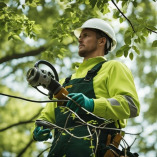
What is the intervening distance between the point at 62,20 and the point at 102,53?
3.68 ft

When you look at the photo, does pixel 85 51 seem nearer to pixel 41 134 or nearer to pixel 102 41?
pixel 102 41

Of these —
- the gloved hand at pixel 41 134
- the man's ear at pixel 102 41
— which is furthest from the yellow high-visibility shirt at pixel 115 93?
the man's ear at pixel 102 41

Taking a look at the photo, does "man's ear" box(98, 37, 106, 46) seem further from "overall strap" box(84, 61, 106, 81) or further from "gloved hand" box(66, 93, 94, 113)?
"gloved hand" box(66, 93, 94, 113)

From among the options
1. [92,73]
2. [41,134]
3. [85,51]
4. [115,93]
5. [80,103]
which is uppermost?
[85,51]

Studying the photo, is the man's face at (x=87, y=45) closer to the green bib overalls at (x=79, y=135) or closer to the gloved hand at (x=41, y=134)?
the green bib overalls at (x=79, y=135)

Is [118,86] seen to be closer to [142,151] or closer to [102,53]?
[102,53]

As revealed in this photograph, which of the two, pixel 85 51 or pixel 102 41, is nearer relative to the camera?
pixel 85 51

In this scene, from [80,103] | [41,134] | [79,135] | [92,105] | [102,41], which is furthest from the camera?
[102,41]

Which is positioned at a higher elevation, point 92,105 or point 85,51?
point 85,51

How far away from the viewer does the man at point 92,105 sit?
8.52 feet

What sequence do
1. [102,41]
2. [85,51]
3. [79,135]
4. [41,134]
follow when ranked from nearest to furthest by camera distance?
[79,135] → [41,134] → [85,51] → [102,41]

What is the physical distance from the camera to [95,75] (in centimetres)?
306

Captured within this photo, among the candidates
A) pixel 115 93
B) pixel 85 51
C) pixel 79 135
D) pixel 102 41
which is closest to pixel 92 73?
pixel 115 93

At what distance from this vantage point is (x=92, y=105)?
2.56 meters
